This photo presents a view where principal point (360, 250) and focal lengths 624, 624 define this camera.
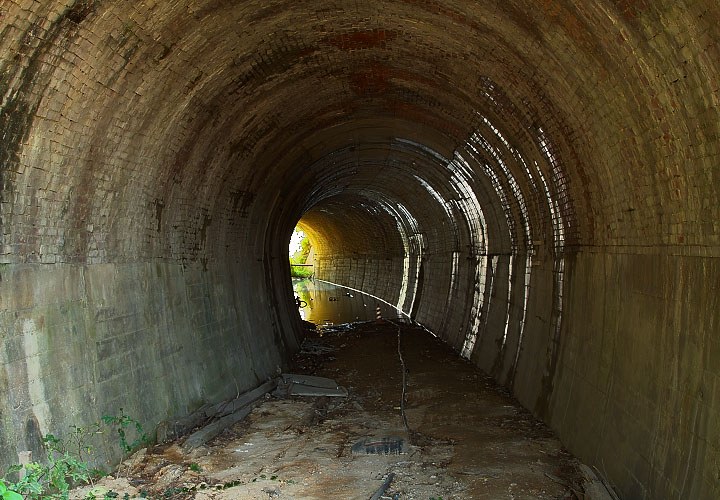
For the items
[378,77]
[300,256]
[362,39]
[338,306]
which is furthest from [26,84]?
[300,256]

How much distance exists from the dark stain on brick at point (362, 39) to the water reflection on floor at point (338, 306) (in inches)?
618

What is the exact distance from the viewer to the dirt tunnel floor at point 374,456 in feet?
20.8

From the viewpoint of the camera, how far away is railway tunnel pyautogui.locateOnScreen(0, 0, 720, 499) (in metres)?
4.84

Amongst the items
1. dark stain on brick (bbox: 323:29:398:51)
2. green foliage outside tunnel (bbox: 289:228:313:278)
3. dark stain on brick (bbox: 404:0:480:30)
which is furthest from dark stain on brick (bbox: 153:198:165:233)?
green foliage outside tunnel (bbox: 289:228:313:278)

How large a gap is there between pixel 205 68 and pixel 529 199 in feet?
18.4

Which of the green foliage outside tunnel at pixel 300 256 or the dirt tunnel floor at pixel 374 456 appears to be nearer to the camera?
the dirt tunnel floor at pixel 374 456

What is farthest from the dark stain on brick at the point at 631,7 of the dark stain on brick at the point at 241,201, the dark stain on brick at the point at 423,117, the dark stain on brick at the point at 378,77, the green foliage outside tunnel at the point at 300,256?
the green foliage outside tunnel at the point at 300,256

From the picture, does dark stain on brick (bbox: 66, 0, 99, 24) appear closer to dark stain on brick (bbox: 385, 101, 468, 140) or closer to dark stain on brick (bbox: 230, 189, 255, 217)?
dark stain on brick (bbox: 230, 189, 255, 217)

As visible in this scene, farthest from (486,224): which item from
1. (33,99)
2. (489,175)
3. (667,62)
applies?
(33,99)

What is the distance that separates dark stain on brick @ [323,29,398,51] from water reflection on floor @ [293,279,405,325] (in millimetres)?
15708

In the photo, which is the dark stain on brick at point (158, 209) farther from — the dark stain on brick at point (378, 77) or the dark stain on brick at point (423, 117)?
the dark stain on brick at point (423, 117)

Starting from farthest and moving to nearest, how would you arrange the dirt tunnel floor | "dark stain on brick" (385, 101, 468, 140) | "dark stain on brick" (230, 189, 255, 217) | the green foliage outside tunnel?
the green foliage outside tunnel < "dark stain on brick" (385, 101, 468, 140) < "dark stain on brick" (230, 189, 255, 217) < the dirt tunnel floor

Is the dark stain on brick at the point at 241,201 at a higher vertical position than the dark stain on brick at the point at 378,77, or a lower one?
lower

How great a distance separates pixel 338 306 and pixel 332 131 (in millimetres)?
17039
